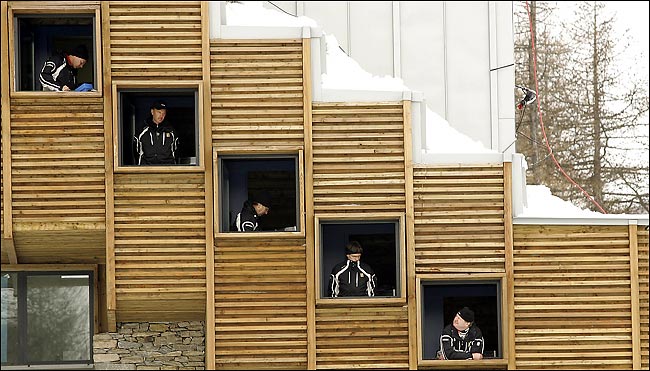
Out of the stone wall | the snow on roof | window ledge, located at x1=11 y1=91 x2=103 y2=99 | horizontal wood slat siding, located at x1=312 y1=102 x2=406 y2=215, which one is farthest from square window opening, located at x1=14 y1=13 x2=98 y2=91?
the stone wall

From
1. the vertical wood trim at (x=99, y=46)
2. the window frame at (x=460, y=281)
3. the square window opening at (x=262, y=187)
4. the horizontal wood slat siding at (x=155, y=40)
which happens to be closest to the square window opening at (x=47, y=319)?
the square window opening at (x=262, y=187)

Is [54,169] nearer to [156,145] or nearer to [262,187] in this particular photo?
[156,145]

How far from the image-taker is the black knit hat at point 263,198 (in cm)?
1404

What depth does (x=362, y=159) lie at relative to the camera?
13.1m

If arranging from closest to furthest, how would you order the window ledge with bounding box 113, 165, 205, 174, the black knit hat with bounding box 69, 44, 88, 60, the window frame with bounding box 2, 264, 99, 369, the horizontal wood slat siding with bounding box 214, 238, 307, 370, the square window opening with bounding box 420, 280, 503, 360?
the window ledge with bounding box 113, 165, 205, 174
the horizontal wood slat siding with bounding box 214, 238, 307, 370
the black knit hat with bounding box 69, 44, 88, 60
the square window opening with bounding box 420, 280, 503, 360
the window frame with bounding box 2, 264, 99, 369

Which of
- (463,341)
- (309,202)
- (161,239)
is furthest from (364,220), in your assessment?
(161,239)

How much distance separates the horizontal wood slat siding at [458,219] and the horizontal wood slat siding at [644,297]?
1442 mm

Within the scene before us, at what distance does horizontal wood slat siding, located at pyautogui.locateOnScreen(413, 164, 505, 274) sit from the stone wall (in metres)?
2.58

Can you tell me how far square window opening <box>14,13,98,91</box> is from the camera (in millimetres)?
13289

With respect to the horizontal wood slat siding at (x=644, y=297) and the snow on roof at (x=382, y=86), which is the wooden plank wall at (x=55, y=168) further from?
the horizontal wood slat siding at (x=644, y=297)

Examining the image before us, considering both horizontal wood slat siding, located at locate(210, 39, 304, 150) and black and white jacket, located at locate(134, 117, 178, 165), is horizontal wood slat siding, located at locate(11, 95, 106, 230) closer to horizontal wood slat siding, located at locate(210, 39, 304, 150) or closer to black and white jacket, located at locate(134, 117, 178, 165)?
black and white jacket, located at locate(134, 117, 178, 165)

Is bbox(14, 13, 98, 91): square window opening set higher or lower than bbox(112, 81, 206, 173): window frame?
higher

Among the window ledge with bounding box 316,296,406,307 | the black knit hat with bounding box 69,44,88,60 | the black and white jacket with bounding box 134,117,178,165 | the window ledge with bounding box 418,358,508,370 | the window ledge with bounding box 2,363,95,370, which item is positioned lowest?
the window ledge with bounding box 2,363,95,370

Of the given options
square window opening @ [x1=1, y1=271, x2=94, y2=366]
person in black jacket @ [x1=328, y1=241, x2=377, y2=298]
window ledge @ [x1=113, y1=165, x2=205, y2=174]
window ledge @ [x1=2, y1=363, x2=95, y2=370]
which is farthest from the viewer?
square window opening @ [x1=1, y1=271, x2=94, y2=366]
